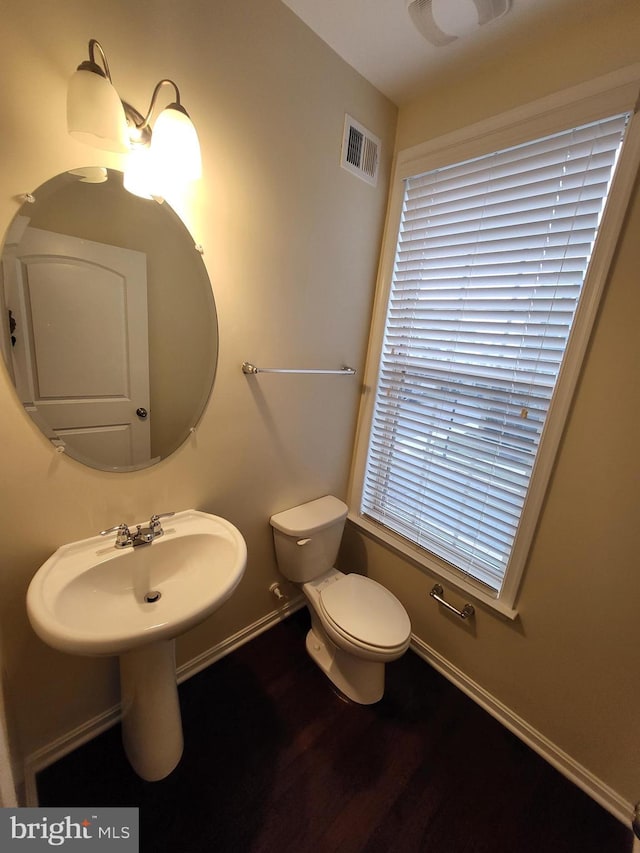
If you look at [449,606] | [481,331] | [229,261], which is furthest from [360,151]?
[449,606]

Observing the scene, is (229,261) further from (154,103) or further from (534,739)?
(534,739)

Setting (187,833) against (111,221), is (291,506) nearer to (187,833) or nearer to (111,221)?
(187,833)

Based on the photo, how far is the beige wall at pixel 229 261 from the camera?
0.81m

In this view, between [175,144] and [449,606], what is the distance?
190 cm

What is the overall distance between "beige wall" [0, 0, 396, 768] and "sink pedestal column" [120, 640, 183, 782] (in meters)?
0.21

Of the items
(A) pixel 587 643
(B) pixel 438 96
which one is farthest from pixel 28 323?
(A) pixel 587 643

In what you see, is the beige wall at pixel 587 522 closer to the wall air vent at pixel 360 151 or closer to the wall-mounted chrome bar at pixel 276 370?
the wall air vent at pixel 360 151

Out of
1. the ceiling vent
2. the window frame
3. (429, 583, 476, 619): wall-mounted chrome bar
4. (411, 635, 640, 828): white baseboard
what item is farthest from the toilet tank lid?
the ceiling vent

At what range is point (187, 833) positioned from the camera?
39.2 inches

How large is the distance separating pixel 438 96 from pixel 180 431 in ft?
5.61

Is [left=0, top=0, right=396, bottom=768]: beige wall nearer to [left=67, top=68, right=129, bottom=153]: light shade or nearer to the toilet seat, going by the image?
[left=67, top=68, right=129, bottom=153]: light shade

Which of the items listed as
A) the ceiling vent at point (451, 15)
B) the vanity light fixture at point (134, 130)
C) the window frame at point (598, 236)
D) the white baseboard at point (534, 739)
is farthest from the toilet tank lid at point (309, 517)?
the ceiling vent at point (451, 15)

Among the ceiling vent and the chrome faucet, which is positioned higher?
the ceiling vent

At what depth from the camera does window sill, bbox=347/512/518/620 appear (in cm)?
136
